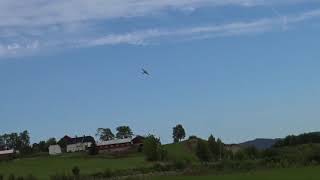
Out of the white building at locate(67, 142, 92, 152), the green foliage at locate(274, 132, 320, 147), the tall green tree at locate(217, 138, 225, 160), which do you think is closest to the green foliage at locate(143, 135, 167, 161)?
the tall green tree at locate(217, 138, 225, 160)

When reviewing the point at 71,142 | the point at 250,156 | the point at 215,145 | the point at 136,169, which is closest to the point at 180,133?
the point at 71,142

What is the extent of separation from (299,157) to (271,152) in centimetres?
1923

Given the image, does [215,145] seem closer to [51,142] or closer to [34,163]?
[34,163]

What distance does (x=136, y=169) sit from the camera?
90.4 m

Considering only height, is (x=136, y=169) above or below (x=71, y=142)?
below

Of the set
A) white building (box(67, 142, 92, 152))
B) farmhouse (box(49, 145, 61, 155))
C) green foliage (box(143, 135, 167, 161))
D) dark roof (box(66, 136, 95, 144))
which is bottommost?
green foliage (box(143, 135, 167, 161))

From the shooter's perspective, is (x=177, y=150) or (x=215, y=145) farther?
(x=177, y=150)

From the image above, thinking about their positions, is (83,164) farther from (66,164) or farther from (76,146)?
(76,146)

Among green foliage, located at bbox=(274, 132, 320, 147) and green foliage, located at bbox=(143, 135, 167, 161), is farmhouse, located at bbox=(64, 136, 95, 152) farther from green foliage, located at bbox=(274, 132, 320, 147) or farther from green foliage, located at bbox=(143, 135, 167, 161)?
green foliage, located at bbox=(143, 135, 167, 161)

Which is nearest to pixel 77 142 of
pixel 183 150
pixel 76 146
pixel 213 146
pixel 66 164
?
pixel 76 146

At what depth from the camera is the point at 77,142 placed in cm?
18975

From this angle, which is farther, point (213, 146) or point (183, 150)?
point (183, 150)

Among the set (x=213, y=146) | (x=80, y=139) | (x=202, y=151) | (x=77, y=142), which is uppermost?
(x=80, y=139)

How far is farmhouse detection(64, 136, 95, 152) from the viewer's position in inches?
7283
